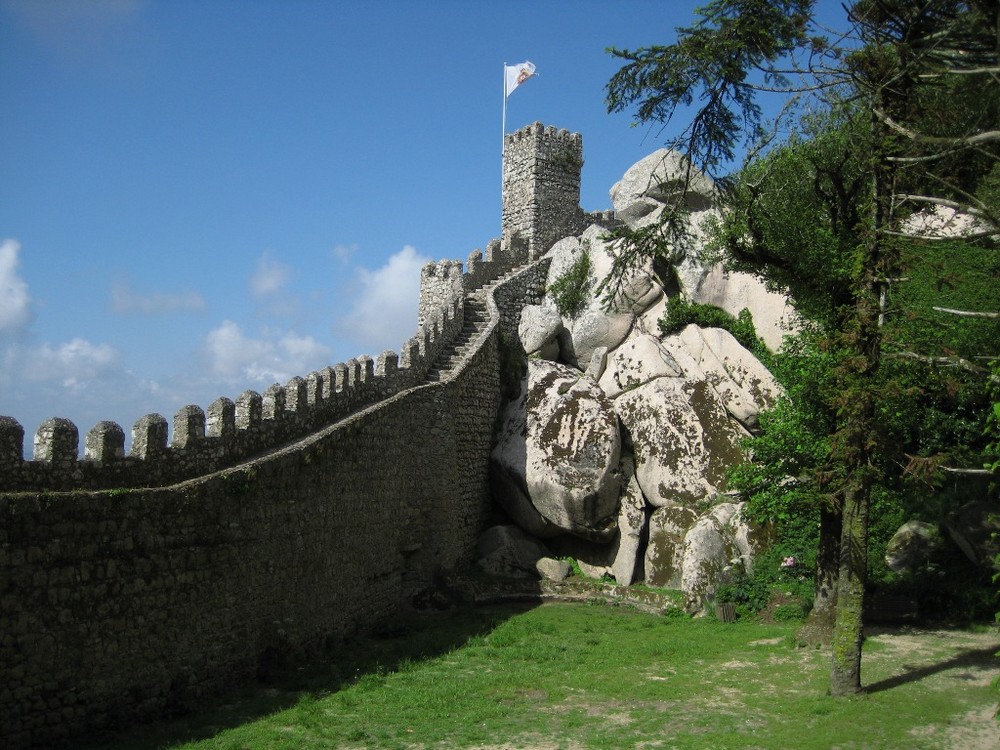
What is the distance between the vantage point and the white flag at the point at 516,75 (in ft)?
106

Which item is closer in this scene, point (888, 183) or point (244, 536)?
point (888, 183)

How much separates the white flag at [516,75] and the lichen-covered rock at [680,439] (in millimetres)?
14885

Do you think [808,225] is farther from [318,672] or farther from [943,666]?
[318,672]

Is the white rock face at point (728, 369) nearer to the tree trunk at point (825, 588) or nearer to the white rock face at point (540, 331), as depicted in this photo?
the white rock face at point (540, 331)

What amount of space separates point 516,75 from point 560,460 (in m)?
17.1

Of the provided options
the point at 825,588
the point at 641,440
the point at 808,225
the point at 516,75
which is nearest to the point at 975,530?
Result: the point at 825,588

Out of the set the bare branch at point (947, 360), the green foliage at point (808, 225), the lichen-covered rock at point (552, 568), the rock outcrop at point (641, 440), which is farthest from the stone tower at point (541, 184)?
the bare branch at point (947, 360)

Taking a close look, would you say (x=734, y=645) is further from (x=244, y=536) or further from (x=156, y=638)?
(x=156, y=638)

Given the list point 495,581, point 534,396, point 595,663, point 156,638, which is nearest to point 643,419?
point 534,396

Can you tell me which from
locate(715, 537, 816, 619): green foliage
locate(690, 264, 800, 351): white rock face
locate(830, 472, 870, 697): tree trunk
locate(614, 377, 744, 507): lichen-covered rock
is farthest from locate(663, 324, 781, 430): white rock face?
locate(830, 472, 870, 697): tree trunk

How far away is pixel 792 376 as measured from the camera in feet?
54.6

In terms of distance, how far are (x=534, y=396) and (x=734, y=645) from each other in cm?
994

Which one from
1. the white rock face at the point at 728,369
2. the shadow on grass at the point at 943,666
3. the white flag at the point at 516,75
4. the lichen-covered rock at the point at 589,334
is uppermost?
the white flag at the point at 516,75

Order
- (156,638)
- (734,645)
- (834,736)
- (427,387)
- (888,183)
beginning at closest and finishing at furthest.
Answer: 1. (834,736)
2. (156,638)
3. (888,183)
4. (734,645)
5. (427,387)
